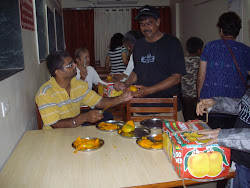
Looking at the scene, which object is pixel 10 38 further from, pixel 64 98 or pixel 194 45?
pixel 194 45

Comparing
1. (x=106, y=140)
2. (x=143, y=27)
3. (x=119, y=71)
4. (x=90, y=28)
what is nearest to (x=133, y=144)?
(x=106, y=140)

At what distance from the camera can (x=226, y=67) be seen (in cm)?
228

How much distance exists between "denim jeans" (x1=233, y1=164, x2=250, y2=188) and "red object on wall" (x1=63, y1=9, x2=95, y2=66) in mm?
6698

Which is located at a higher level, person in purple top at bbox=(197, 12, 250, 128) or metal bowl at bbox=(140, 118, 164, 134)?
person in purple top at bbox=(197, 12, 250, 128)

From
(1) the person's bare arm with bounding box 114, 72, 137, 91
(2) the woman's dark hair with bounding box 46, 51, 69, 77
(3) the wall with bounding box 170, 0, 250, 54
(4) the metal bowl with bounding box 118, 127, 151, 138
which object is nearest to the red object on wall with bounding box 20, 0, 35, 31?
(2) the woman's dark hair with bounding box 46, 51, 69, 77

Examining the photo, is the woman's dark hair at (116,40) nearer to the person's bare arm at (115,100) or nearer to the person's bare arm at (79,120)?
the person's bare arm at (115,100)

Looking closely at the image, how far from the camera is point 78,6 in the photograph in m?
7.46

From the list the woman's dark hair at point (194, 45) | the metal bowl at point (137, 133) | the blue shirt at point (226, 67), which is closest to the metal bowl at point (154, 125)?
the metal bowl at point (137, 133)

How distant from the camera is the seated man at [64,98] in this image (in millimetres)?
1949

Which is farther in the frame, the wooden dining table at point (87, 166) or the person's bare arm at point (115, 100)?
the person's bare arm at point (115, 100)

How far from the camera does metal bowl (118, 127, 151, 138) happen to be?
1.76 meters

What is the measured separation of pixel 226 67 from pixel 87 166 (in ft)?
5.32

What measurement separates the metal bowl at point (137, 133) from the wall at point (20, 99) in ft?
2.51

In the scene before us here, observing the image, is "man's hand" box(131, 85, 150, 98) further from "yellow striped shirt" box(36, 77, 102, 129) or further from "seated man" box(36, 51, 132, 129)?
"yellow striped shirt" box(36, 77, 102, 129)
